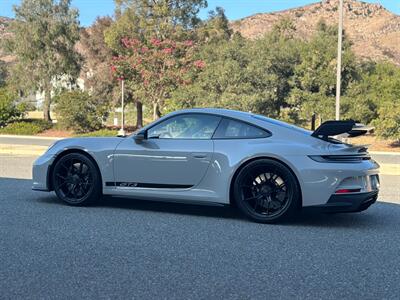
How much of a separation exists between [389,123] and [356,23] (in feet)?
375

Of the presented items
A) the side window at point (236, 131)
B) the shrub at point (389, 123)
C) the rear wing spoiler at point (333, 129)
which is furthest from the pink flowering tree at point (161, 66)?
the rear wing spoiler at point (333, 129)

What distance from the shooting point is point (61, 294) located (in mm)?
3818

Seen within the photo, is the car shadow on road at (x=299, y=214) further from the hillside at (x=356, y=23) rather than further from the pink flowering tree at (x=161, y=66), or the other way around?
the hillside at (x=356, y=23)

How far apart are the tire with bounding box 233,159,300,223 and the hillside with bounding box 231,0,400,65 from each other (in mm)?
103654

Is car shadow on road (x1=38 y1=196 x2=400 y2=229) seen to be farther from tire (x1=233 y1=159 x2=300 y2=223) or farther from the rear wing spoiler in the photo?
the rear wing spoiler

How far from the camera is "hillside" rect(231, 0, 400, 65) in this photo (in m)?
112

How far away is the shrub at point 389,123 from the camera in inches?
933

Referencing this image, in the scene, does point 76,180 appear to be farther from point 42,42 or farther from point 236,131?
point 42,42

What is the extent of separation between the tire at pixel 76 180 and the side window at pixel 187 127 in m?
0.94

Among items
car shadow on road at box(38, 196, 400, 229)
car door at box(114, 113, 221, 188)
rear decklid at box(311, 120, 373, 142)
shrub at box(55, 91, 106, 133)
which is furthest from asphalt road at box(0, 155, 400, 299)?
shrub at box(55, 91, 106, 133)

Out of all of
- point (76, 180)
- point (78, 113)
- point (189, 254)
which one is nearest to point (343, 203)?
point (189, 254)

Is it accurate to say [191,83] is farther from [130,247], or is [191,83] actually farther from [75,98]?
[130,247]

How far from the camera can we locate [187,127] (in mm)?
6828

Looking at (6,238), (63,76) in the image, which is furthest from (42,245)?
(63,76)
